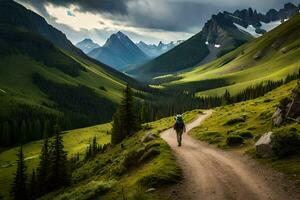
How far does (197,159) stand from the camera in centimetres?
3444

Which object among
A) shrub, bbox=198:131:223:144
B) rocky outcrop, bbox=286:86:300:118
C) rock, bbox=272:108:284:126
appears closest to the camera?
rocky outcrop, bbox=286:86:300:118

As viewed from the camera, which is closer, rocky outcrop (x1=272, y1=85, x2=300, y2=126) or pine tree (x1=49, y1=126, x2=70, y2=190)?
rocky outcrop (x1=272, y1=85, x2=300, y2=126)

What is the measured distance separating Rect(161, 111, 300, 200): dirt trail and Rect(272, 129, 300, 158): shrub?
6.96ft

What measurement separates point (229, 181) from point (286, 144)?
7.45 metres

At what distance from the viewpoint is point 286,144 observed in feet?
101

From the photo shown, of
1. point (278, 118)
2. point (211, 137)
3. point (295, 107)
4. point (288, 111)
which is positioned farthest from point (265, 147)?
point (211, 137)

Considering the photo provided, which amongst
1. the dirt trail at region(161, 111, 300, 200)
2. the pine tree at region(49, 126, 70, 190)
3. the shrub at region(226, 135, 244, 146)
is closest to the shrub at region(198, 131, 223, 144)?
the shrub at region(226, 135, 244, 146)

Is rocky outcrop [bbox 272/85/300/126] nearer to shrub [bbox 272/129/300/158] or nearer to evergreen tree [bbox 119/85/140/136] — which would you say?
shrub [bbox 272/129/300/158]

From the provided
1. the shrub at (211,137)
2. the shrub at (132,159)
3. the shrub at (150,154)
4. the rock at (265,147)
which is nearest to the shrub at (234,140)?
the shrub at (211,137)

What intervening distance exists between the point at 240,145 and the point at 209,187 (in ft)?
52.1

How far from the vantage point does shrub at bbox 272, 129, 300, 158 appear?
1198 inches

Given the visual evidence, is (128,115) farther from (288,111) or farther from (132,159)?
(288,111)

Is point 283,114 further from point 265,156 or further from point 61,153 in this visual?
point 61,153

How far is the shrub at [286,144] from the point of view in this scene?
1198 inches
